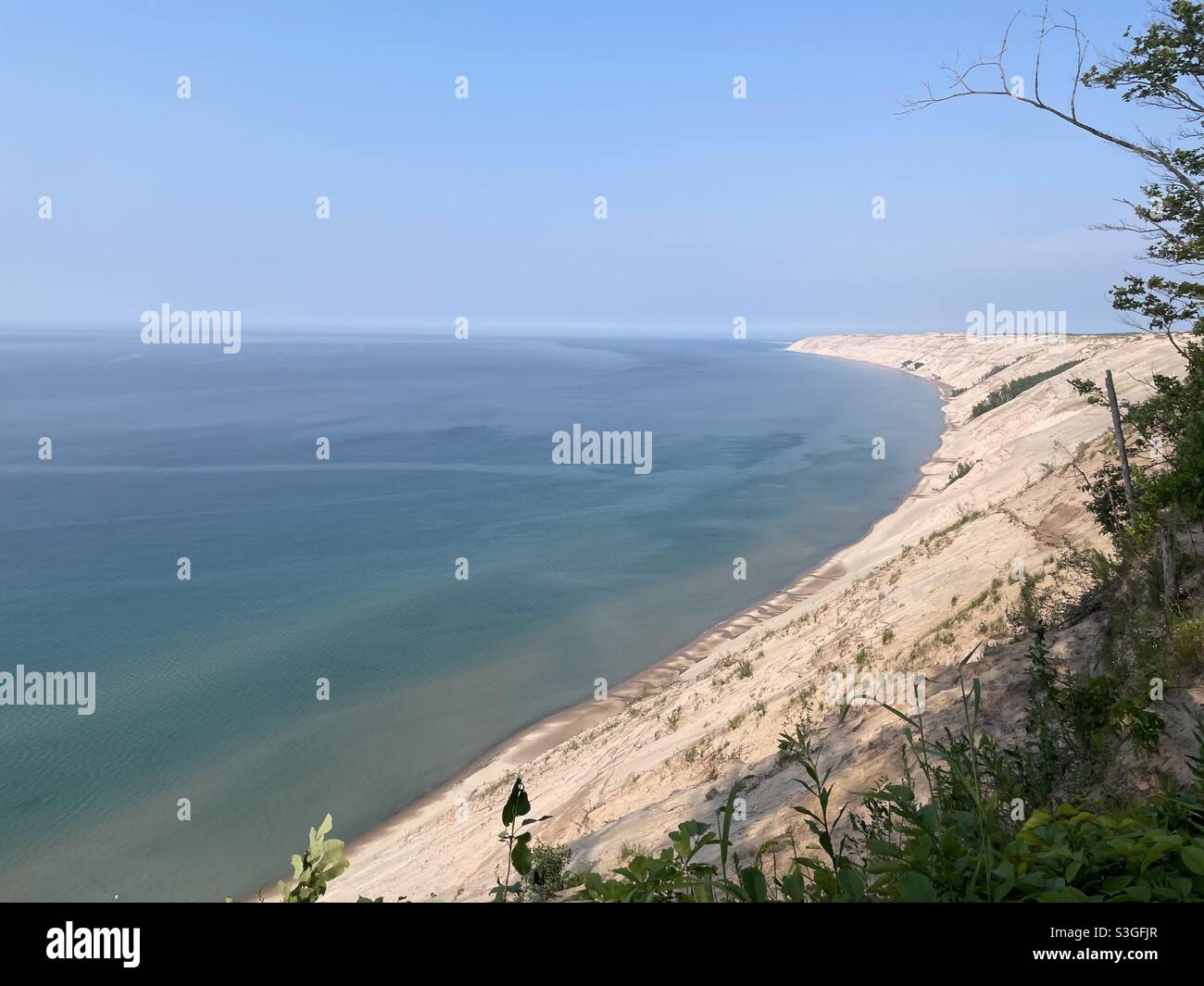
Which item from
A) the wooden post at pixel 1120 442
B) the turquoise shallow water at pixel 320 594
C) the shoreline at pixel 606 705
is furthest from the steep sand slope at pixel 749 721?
the turquoise shallow water at pixel 320 594

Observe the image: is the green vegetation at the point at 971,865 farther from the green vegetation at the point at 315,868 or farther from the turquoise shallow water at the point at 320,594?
the turquoise shallow water at the point at 320,594

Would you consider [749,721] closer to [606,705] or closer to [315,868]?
[606,705]

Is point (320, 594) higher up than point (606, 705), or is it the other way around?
point (320, 594)

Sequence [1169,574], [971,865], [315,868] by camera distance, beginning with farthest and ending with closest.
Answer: [1169,574] < [315,868] < [971,865]

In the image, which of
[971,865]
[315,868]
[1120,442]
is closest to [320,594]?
[1120,442]

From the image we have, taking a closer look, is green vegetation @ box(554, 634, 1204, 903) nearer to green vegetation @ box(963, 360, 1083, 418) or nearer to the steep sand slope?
the steep sand slope

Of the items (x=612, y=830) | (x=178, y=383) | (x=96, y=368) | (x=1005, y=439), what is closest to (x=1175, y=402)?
(x=612, y=830)
